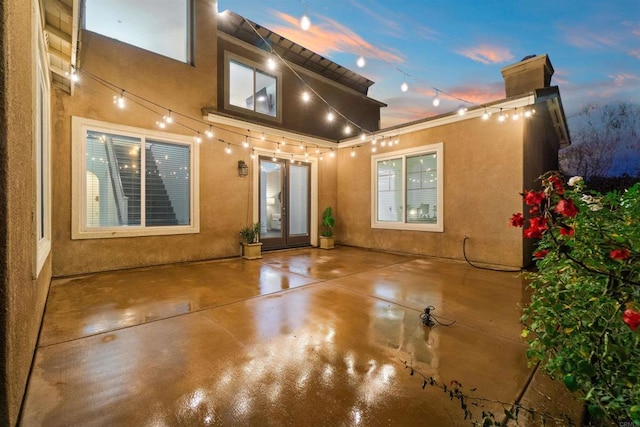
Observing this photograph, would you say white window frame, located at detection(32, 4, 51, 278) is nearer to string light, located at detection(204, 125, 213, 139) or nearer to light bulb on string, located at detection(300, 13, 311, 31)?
light bulb on string, located at detection(300, 13, 311, 31)

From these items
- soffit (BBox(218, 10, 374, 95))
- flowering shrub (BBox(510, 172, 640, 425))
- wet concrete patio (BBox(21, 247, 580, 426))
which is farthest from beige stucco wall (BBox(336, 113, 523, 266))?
soffit (BBox(218, 10, 374, 95))

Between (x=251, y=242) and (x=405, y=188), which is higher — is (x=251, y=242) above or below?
below

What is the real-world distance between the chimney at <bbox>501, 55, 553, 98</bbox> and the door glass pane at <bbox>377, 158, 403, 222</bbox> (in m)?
2.69

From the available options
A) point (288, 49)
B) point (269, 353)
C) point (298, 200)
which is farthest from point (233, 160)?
point (269, 353)

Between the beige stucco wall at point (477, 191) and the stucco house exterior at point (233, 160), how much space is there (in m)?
0.02

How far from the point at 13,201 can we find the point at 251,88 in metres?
6.44

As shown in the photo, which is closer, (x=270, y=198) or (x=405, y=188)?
(x=405, y=188)

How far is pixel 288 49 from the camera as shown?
785cm

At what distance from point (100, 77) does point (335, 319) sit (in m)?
5.39

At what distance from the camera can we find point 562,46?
44.9 feet

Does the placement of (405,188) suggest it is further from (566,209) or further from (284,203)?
(566,209)

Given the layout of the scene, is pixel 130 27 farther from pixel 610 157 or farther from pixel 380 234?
pixel 610 157

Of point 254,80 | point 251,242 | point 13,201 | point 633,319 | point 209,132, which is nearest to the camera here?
point 633,319

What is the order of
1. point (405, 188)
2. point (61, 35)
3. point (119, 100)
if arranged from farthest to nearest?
point (405, 188) → point (119, 100) → point (61, 35)
